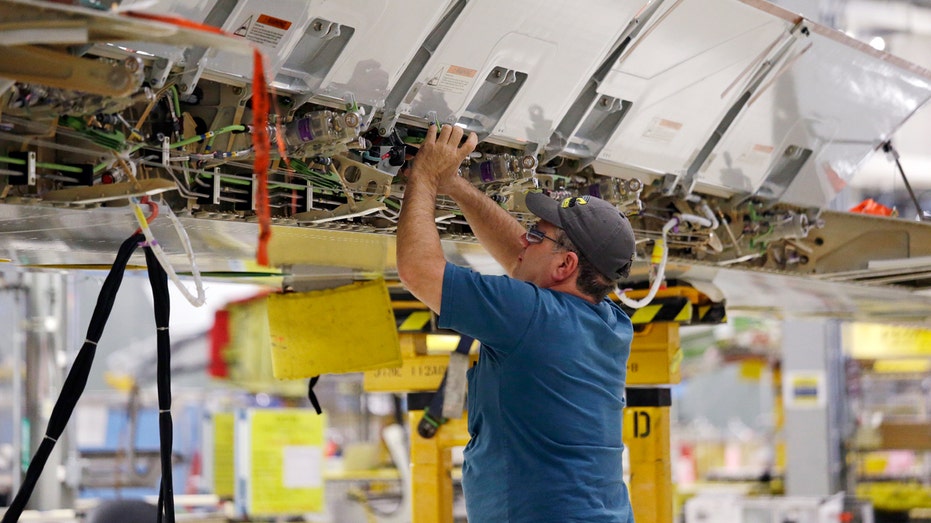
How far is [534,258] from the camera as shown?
3361mm

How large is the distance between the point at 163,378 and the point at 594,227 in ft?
4.13

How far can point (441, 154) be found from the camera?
325 cm

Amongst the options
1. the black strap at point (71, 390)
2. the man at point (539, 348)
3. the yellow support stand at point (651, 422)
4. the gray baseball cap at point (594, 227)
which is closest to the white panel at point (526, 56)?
the man at point (539, 348)

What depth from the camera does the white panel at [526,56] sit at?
321 centimetres

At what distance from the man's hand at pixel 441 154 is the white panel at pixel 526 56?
0.10 m

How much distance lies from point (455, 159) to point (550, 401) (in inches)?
29.1

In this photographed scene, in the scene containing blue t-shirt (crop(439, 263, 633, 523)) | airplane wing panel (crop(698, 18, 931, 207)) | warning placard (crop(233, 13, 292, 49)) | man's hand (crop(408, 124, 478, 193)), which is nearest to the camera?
warning placard (crop(233, 13, 292, 49))

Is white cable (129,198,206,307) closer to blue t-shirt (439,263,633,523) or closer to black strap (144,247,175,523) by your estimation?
black strap (144,247,175,523)

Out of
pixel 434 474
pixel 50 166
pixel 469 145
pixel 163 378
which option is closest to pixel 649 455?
pixel 434 474

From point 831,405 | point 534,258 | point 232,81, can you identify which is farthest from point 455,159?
point 831,405

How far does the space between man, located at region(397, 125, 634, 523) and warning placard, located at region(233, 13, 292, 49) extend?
551mm

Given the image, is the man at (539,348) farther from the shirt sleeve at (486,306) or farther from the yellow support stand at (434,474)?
the yellow support stand at (434,474)

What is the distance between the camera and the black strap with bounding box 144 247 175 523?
297cm

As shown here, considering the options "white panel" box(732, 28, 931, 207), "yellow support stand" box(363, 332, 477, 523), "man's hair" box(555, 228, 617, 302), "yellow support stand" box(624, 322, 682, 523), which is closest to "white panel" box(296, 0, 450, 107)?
"man's hair" box(555, 228, 617, 302)
